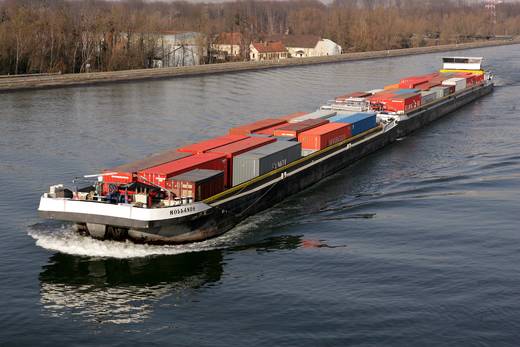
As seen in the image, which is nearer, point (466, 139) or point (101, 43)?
point (466, 139)

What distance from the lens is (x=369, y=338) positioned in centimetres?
2417

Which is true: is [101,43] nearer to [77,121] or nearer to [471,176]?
[77,121]

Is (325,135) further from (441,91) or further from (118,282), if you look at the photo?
(441,91)

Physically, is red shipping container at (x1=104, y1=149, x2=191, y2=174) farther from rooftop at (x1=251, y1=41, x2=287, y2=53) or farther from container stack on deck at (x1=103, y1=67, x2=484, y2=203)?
rooftop at (x1=251, y1=41, x2=287, y2=53)

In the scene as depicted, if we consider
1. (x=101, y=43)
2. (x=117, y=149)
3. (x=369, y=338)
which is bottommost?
(x=369, y=338)

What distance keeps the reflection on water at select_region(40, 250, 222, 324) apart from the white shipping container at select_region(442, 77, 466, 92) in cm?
6148

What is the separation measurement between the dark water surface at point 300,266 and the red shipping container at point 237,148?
308cm

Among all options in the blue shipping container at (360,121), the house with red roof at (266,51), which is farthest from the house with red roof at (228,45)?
the blue shipping container at (360,121)

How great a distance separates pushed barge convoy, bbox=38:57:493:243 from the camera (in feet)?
104

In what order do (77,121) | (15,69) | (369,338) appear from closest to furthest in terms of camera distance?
(369,338) → (77,121) → (15,69)

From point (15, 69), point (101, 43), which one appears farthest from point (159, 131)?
point (101, 43)

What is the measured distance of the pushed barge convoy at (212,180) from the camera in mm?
31562

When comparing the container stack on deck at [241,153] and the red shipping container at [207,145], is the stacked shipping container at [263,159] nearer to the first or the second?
the container stack on deck at [241,153]

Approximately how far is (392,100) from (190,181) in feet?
128
